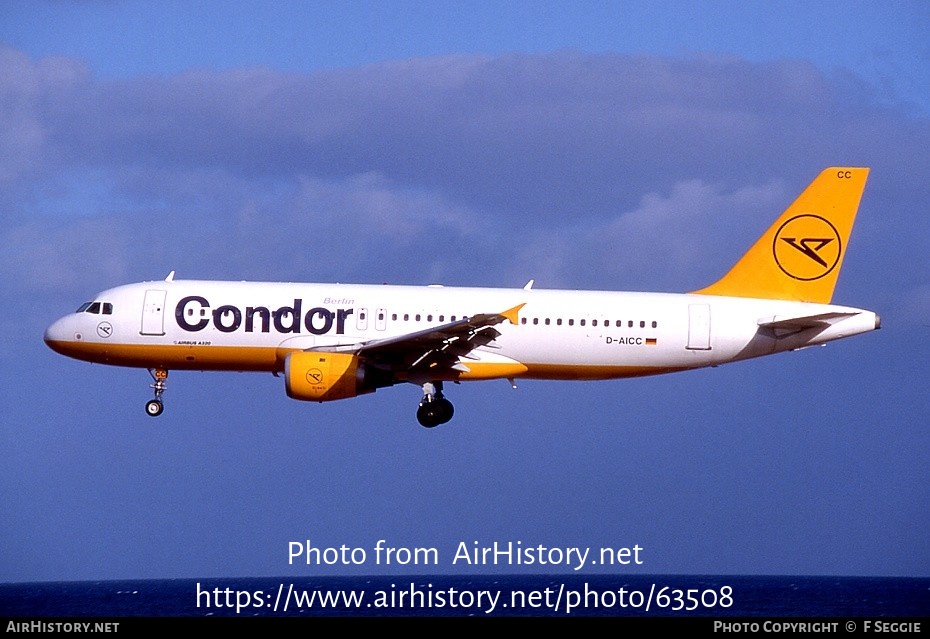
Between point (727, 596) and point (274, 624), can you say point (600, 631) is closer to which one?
point (727, 596)

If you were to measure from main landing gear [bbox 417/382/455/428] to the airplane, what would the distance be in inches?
1.7

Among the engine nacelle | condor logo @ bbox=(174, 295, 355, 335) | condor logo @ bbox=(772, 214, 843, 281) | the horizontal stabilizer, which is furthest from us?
condor logo @ bbox=(772, 214, 843, 281)

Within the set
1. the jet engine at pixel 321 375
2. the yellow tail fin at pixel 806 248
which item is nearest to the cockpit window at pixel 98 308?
the jet engine at pixel 321 375

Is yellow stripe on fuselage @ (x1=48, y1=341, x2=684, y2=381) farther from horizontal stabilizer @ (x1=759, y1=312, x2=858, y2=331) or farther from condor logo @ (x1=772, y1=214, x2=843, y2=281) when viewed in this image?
condor logo @ (x1=772, y1=214, x2=843, y2=281)

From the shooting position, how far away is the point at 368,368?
39375 mm

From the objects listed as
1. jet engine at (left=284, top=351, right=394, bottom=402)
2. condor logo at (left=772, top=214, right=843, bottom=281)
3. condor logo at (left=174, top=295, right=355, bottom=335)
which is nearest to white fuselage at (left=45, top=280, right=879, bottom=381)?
condor logo at (left=174, top=295, right=355, bottom=335)

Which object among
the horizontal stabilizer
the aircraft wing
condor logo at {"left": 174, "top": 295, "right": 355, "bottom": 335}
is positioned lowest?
the aircraft wing

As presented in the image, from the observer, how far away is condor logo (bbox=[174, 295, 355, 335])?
131 feet

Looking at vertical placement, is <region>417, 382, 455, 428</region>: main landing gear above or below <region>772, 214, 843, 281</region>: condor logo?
below

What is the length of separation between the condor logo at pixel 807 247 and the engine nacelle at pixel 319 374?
1432cm

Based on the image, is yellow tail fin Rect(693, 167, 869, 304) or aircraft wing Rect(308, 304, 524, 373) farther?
yellow tail fin Rect(693, 167, 869, 304)

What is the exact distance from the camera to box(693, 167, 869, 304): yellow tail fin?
42.5 metres

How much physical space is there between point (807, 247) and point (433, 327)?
1266cm

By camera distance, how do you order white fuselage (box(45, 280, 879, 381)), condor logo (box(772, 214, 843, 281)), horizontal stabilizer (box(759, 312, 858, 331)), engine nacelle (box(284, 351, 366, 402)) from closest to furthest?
engine nacelle (box(284, 351, 366, 402)) < white fuselage (box(45, 280, 879, 381)) < horizontal stabilizer (box(759, 312, 858, 331)) < condor logo (box(772, 214, 843, 281))
